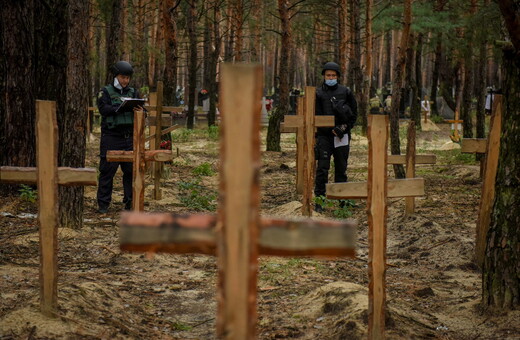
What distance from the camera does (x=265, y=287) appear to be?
635 centimetres

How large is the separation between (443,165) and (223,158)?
13693 millimetres

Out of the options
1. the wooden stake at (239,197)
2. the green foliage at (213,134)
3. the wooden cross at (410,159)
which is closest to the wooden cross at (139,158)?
the wooden cross at (410,159)

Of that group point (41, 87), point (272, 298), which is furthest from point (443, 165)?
point (272, 298)

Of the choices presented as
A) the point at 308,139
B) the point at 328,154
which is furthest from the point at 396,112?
the point at 308,139

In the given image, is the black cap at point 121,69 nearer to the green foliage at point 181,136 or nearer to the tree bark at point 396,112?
the tree bark at point 396,112

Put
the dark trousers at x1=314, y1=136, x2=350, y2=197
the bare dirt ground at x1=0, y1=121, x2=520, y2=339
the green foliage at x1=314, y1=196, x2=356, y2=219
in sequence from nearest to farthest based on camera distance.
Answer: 1. the bare dirt ground at x1=0, y1=121, x2=520, y2=339
2. the green foliage at x1=314, y1=196, x2=356, y2=219
3. the dark trousers at x1=314, y1=136, x2=350, y2=197

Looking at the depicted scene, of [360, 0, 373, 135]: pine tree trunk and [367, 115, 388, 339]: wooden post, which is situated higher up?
[360, 0, 373, 135]: pine tree trunk

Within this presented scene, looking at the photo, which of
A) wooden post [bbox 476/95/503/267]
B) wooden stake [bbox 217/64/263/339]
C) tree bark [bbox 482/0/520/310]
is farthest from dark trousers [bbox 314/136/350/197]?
wooden stake [bbox 217/64/263/339]

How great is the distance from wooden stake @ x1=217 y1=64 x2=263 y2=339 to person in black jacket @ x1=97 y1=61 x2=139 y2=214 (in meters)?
7.14

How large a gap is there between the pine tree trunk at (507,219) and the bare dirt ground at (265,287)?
0.15 m

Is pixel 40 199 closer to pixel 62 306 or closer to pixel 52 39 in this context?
pixel 62 306

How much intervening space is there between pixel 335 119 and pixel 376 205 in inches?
207

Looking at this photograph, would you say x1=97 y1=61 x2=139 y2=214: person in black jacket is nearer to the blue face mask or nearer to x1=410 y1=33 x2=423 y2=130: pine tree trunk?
the blue face mask

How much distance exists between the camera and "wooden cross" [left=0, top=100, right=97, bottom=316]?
4547 millimetres
